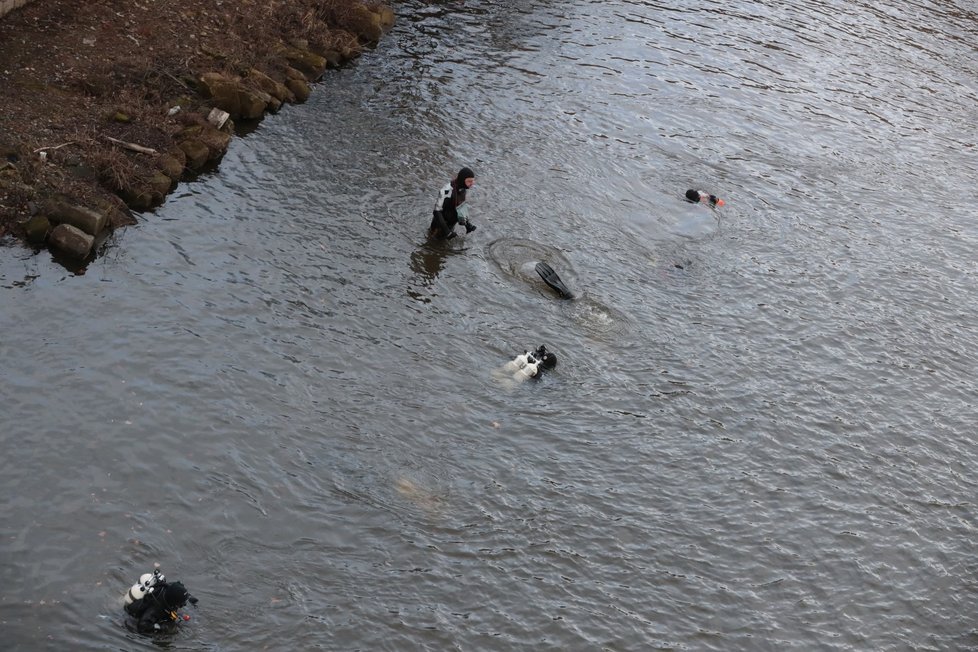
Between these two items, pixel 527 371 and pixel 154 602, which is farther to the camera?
pixel 527 371

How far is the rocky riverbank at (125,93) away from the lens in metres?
16.8

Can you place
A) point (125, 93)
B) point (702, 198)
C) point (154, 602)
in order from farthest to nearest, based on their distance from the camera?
point (702, 198), point (125, 93), point (154, 602)

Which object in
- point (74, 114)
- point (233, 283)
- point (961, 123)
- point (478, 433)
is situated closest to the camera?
point (478, 433)

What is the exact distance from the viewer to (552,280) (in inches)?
735

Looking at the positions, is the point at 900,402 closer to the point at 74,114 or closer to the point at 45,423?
the point at 45,423

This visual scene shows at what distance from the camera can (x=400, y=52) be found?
26.9 m

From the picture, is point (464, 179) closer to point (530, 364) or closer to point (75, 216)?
point (530, 364)

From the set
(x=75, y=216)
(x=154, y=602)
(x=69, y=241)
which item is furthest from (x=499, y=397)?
(x=75, y=216)

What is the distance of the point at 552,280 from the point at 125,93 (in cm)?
1041

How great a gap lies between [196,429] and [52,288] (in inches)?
171

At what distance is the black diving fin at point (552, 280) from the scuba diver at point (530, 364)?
2.42 metres

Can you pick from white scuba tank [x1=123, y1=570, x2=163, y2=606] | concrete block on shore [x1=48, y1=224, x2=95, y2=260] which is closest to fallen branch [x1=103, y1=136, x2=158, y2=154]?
concrete block on shore [x1=48, y1=224, x2=95, y2=260]

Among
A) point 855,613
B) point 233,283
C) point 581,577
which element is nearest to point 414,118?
point 233,283

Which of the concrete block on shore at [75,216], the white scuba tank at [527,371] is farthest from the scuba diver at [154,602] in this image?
the concrete block on shore at [75,216]
